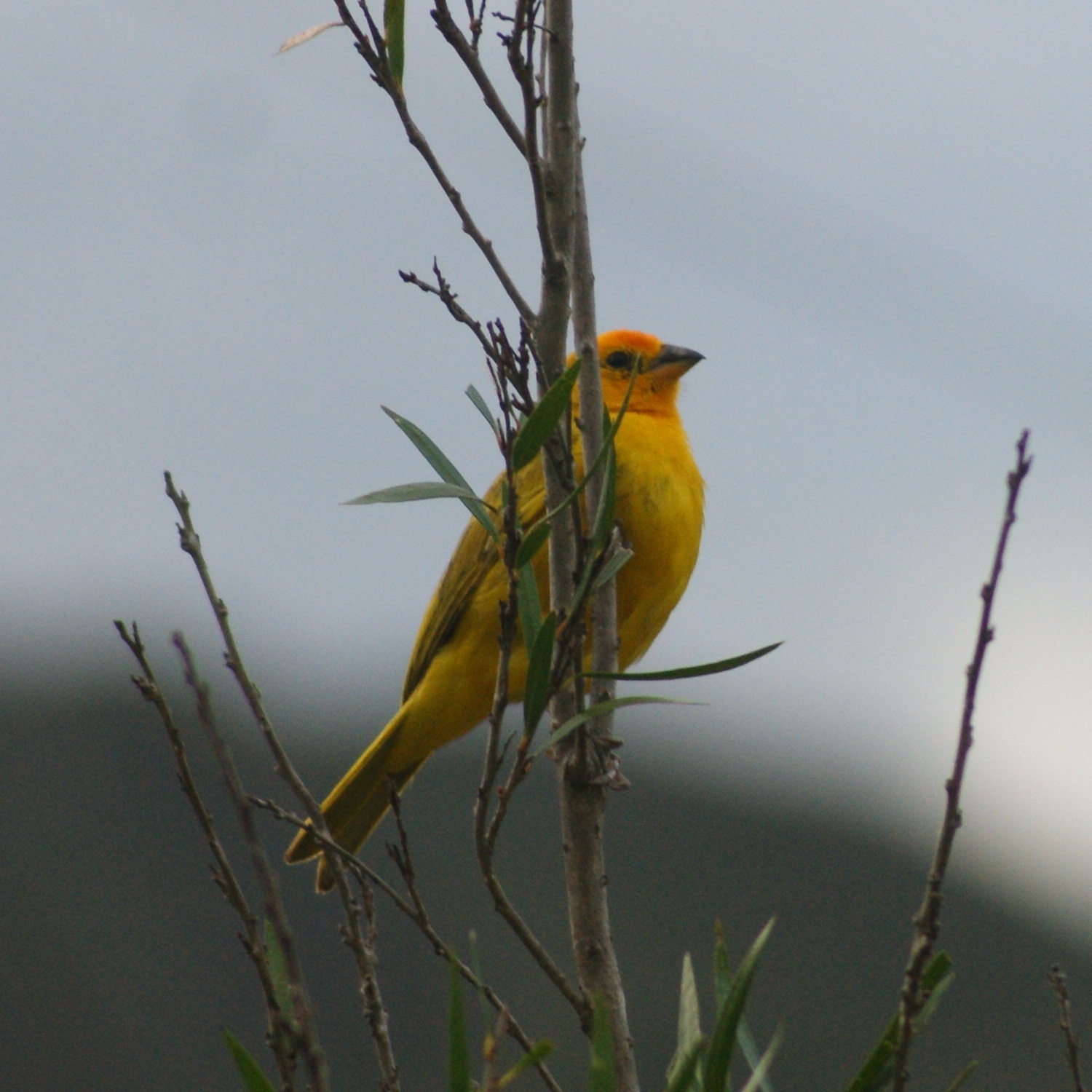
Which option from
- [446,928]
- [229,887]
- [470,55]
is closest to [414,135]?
[470,55]

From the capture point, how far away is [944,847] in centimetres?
165

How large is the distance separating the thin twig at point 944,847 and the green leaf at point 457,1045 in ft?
1.56

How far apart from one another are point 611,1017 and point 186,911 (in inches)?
277

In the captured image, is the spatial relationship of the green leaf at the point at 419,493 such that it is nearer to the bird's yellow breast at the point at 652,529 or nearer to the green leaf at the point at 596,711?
the green leaf at the point at 596,711

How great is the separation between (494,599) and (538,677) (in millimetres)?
2088

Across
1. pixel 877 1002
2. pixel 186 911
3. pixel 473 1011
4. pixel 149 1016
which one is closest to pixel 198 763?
pixel 186 911

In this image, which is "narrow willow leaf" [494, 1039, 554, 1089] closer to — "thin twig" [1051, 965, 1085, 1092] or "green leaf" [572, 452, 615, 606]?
"green leaf" [572, 452, 615, 606]

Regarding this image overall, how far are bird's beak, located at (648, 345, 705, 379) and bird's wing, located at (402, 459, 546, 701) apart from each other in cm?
82

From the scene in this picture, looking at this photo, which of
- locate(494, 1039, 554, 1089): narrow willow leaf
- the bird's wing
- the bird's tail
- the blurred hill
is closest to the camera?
locate(494, 1039, 554, 1089): narrow willow leaf

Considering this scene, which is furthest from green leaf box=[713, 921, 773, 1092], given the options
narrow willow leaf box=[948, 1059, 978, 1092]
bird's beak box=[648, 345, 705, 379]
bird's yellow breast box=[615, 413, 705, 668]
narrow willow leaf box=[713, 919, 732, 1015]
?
bird's beak box=[648, 345, 705, 379]

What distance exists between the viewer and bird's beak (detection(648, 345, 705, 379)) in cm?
491

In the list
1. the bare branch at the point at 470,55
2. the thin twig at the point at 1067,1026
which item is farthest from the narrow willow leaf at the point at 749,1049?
the bare branch at the point at 470,55

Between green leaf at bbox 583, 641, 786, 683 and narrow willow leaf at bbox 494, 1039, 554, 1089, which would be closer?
narrow willow leaf at bbox 494, 1039, 554, 1089

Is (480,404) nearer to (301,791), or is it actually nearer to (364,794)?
(301,791)
